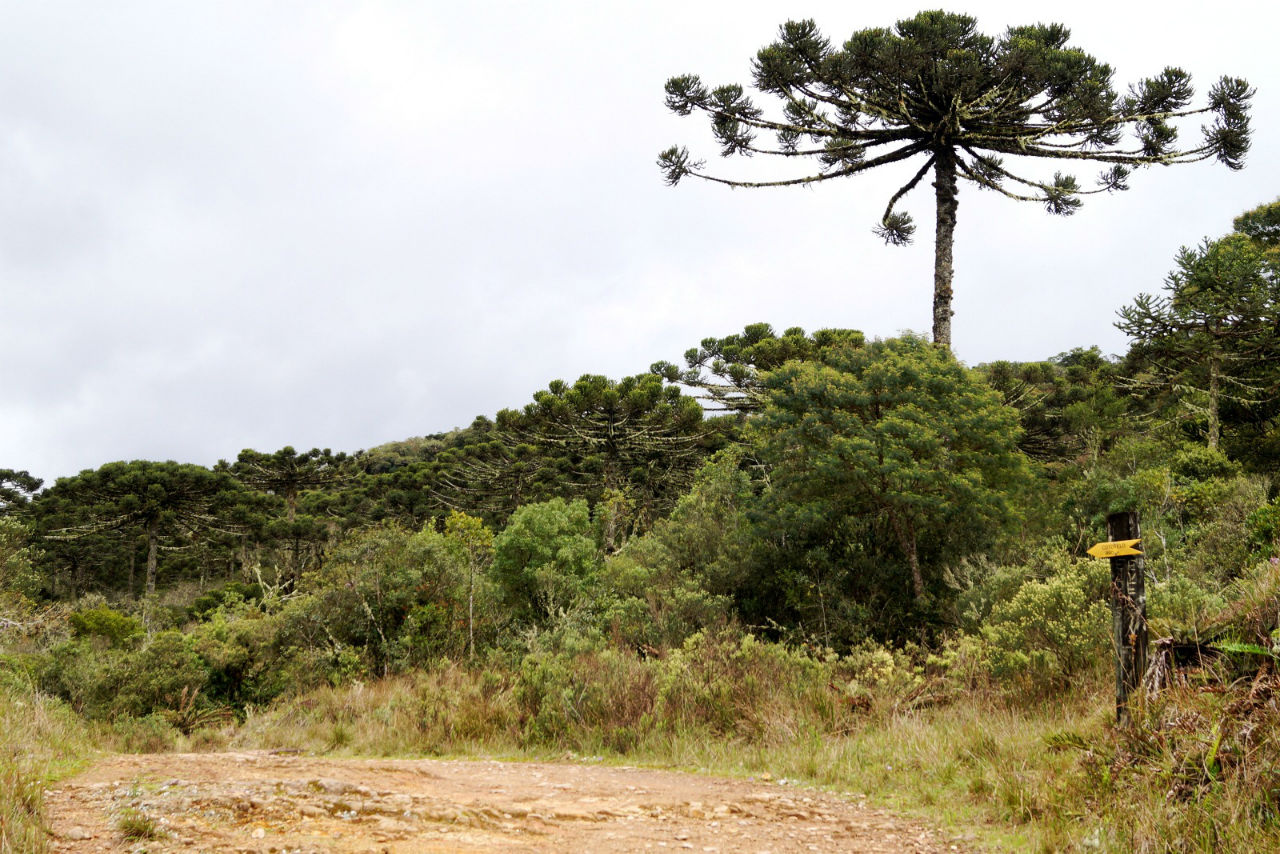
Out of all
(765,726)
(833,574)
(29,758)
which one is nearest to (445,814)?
(765,726)

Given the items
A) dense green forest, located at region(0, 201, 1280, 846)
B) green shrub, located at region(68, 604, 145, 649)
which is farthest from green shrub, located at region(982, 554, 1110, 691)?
green shrub, located at region(68, 604, 145, 649)

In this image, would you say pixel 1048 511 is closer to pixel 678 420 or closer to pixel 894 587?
pixel 894 587

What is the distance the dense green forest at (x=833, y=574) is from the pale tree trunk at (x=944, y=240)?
1.86 m

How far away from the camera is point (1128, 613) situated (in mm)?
5055

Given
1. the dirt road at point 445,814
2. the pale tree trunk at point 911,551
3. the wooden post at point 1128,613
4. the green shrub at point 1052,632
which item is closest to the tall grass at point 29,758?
the dirt road at point 445,814

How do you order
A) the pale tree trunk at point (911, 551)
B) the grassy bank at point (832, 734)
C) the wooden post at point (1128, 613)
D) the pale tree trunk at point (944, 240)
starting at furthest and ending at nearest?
the pale tree trunk at point (944, 240) → the pale tree trunk at point (911, 551) → the wooden post at point (1128, 613) → the grassy bank at point (832, 734)

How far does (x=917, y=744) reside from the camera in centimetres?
596

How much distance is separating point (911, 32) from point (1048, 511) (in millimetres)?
10769

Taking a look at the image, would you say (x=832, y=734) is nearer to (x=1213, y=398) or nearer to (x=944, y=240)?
(x=944, y=240)

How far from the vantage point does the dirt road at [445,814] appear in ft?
13.2

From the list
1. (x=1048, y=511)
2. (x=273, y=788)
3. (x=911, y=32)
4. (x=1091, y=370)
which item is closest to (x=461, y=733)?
(x=273, y=788)

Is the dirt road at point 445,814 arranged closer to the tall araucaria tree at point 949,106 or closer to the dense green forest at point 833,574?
the dense green forest at point 833,574

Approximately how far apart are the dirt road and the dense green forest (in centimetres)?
134

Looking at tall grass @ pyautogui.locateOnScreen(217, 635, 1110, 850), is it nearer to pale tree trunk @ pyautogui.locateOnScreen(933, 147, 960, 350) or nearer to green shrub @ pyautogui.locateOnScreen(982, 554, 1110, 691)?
green shrub @ pyautogui.locateOnScreen(982, 554, 1110, 691)
